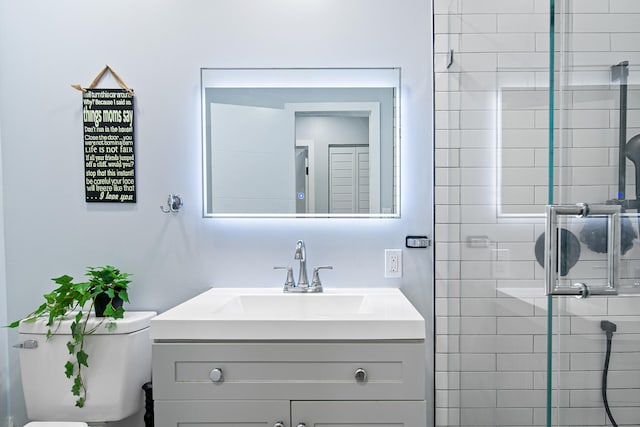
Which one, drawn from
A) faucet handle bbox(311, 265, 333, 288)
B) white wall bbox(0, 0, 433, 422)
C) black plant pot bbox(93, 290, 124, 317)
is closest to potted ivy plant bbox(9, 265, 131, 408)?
black plant pot bbox(93, 290, 124, 317)

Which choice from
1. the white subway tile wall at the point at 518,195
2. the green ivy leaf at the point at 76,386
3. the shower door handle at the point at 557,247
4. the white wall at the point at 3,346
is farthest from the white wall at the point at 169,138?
the shower door handle at the point at 557,247

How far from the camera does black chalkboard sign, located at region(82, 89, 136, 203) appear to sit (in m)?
1.88

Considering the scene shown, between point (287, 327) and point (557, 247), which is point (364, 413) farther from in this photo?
point (557, 247)

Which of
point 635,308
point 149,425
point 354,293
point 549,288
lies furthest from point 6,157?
point 635,308

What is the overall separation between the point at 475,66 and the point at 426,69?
0.44m

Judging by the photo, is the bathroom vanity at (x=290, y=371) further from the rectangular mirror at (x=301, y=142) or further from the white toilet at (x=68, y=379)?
the rectangular mirror at (x=301, y=142)

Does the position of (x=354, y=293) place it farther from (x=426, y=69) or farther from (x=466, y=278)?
(x=426, y=69)

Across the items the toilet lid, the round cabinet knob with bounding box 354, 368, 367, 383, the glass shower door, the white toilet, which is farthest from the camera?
the white toilet

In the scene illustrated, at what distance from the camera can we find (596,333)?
0.81 meters

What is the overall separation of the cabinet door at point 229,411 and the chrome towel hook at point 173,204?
831 mm

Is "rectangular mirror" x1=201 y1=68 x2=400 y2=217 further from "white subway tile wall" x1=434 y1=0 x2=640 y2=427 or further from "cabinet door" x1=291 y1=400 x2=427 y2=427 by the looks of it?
"cabinet door" x1=291 y1=400 x2=427 y2=427

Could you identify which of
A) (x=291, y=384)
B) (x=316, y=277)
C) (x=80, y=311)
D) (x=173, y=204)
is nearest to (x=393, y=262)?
(x=316, y=277)

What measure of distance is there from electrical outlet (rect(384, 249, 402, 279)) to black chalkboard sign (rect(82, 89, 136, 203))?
1.18m

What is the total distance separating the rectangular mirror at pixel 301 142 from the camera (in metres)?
1.87
